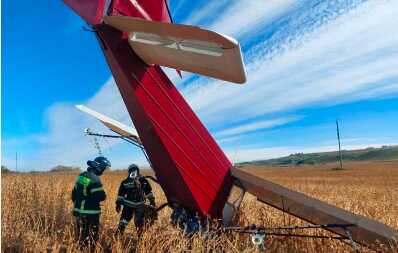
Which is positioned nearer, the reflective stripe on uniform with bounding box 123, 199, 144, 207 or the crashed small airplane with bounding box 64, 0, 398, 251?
the crashed small airplane with bounding box 64, 0, 398, 251

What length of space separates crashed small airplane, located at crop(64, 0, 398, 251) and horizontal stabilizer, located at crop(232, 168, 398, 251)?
2 cm

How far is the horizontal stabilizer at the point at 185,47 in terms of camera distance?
503cm

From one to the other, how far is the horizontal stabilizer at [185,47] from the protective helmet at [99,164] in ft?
8.30

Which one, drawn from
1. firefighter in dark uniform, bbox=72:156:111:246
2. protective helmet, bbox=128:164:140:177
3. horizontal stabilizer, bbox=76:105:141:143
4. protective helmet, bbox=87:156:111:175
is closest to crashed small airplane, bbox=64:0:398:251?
protective helmet, bbox=128:164:140:177

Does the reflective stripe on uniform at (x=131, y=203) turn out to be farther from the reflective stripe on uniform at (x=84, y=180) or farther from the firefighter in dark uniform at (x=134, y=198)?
the reflective stripe on uniform at (x=84, y=180)

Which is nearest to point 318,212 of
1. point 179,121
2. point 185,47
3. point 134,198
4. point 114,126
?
point 179,121

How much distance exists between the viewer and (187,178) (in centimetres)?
730

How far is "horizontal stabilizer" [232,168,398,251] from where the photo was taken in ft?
20.9

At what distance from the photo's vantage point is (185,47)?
19.3 feet

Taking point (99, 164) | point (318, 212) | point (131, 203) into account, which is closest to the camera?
point (318, 212)

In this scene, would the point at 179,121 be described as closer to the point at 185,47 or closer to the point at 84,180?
the point at 185,47

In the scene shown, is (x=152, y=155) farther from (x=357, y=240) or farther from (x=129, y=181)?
(x=357, y=240)

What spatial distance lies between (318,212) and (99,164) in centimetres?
452

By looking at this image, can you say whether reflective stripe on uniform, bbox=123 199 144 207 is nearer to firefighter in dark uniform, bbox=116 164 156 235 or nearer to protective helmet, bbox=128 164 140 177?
firefighter in dark uniform, bbox=116 164 156 235
